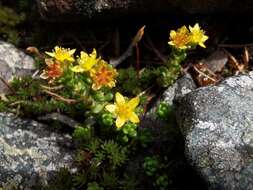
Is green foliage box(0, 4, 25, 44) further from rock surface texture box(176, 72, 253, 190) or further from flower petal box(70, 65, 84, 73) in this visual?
rock surface texture box(176, 72, 253, 190)

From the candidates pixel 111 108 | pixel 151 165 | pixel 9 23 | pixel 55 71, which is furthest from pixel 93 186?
pixel 9 23

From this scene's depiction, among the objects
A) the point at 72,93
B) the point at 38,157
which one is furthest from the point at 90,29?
the point at 38,157

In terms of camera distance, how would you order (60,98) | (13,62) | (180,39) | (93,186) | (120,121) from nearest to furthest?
(120,121) → (93,186) → (180,39) → (60,98) → (13,62)

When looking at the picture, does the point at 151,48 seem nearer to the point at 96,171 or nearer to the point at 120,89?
the point at 120,89

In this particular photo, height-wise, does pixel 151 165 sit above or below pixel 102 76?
below

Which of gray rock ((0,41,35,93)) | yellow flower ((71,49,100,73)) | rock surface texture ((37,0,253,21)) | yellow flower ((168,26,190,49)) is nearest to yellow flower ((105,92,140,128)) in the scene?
yellow flower ((71,49,100,73))

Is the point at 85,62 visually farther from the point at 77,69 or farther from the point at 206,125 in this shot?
the point at 206,125
